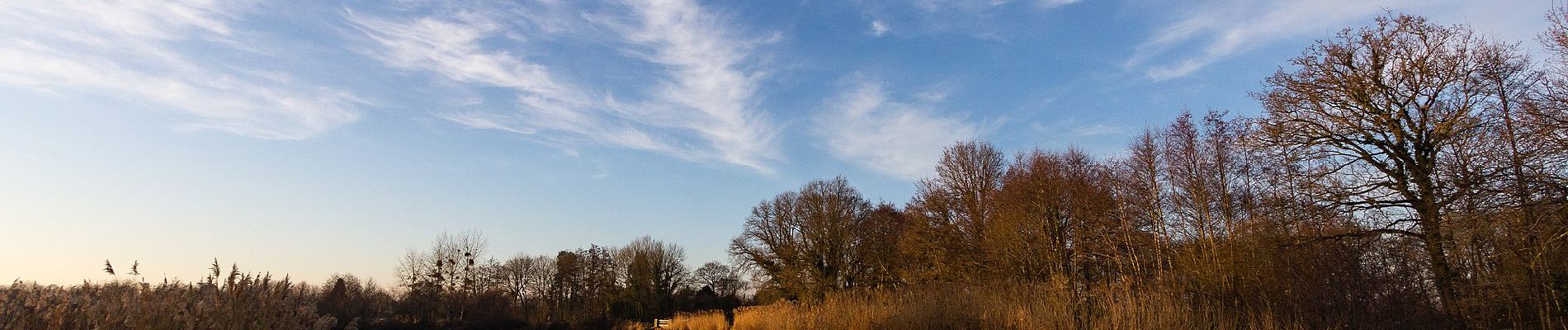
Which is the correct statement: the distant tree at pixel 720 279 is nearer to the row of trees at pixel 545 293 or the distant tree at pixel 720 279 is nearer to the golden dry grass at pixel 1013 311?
the row of trees at pixel 545 293

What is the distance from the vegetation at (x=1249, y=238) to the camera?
352 inches

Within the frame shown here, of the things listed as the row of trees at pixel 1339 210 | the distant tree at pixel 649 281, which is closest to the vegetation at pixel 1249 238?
the row of trees at pixel 1339 210

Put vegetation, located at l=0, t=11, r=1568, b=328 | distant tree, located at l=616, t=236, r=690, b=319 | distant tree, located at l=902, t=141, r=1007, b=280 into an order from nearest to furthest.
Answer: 1. vegetation, located at l=0, t=11, r=1568, b=328
2. distant tree, located at l=902, t=141, r=1007, b=280
3. distant tree, located at l=616, t=236, r=690, b=319

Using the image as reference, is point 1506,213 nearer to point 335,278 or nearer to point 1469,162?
point 1469,162

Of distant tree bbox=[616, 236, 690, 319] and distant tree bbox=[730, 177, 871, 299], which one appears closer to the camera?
distant tree bbox=[730, 177, 871, 299]

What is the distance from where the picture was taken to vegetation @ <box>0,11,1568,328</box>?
8.95 meters

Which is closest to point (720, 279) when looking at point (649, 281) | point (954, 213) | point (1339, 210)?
point (649, 281)

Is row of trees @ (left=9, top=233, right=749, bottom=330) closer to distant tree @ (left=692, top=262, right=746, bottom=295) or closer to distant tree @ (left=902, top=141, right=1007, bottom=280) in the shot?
distant tree @ (left=692, top=262, right=746, bottom=295)

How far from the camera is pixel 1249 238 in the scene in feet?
58.1

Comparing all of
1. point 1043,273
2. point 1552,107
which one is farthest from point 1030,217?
point 1552,107

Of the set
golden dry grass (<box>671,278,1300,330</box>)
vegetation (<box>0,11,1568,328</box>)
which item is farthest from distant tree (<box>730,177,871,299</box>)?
golden dry grass (<box>671,278,1300,330</box>)

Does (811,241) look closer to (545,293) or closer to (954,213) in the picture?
(954,213)

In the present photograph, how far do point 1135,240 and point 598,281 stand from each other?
107 feet

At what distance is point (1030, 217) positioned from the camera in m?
22.9
